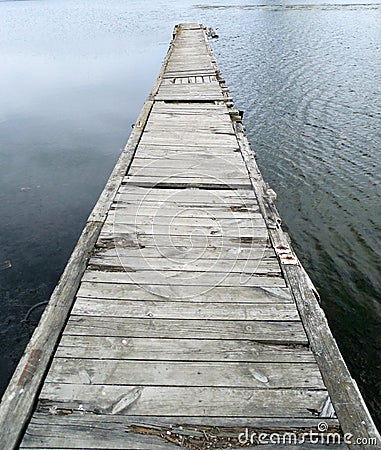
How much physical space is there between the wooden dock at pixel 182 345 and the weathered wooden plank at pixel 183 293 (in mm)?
12

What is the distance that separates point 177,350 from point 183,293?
620 millimetres

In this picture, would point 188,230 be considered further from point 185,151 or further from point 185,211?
point 185,151

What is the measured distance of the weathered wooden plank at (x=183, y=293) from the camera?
3105 millimetres

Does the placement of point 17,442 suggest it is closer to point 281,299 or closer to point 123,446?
point 123,446

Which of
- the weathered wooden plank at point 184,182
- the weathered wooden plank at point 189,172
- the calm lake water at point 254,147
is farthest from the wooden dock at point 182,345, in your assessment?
the calm lake water at point 254,147

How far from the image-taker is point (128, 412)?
223 cm

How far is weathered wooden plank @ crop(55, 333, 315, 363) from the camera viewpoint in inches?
102

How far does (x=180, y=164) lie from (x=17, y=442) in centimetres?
427

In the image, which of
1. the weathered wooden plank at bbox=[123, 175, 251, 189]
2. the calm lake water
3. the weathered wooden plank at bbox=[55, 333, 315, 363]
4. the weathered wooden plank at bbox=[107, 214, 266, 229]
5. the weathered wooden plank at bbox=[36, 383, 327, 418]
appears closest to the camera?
the weathered wooden plank at bbox=[36, 383, 327, 418]

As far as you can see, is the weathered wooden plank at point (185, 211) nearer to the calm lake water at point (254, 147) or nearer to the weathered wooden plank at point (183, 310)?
the weathered wooden plank at point (183, 310)

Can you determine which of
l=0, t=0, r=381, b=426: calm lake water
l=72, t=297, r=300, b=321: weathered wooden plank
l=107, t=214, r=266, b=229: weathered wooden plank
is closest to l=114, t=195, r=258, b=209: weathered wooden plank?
l=107, t=214, r=266, b=229: weathered wooden plank

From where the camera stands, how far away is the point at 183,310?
2996mm

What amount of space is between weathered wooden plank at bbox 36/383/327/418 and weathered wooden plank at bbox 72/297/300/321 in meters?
0.64

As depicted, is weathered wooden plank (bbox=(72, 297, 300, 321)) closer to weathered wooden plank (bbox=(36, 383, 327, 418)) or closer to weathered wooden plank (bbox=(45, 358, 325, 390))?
weathered wooden plank (bbox=(45, 358, 325, 390))
